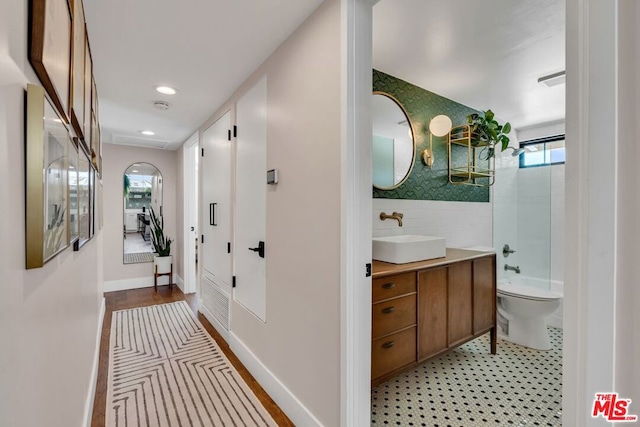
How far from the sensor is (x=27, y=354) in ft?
2.15

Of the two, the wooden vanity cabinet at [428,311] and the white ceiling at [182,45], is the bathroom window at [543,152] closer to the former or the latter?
the wooden vanity cabinet at [428,311]

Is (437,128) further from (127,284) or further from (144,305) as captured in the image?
(127,284)

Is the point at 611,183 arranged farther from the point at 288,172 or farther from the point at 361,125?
the point at 288,172

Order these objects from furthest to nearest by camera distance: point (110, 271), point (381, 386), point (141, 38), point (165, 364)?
point (110, 271) → point (165, 364) → point (381, 386) → point (141, 38)

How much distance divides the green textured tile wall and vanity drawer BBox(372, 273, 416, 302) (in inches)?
32.6

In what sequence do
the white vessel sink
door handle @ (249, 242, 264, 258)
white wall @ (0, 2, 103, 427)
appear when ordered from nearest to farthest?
1. white wall @ (0, 2, 103, 427)
2. the white vessel sink
3. door handle @ (249, 242, 264, 258)

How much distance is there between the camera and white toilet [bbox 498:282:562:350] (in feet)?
8.47

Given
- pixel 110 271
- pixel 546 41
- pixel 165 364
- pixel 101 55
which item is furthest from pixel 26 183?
pixel 110 271

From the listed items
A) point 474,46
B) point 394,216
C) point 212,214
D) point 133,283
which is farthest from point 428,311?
point 133,283

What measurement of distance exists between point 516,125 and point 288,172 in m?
3.51

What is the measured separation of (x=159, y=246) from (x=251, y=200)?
10.1 ft

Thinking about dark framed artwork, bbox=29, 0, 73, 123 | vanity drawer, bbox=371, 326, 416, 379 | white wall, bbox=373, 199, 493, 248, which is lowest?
vanity drawer, bbox=371, 326, 416, 379

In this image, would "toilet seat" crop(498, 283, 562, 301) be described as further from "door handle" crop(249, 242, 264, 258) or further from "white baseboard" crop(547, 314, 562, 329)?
"door handle" crop(249, 242, 264, 258)

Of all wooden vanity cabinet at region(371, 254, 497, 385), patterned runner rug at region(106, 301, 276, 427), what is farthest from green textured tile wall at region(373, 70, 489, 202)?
patterned runner rug at region(106, 301, 276, 427)
